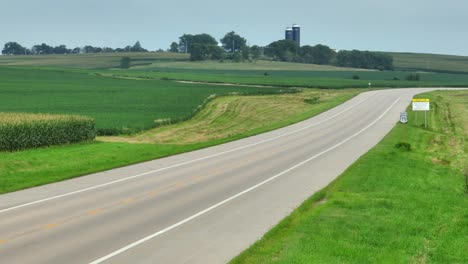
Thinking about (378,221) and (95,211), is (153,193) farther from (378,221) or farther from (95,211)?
(378,221)

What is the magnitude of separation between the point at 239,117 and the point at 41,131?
109 feet

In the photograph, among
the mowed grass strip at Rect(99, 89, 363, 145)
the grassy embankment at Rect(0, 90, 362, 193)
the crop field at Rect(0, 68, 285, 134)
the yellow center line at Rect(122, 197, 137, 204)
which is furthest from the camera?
the crop field at Rect(0, 68, 285, 134)

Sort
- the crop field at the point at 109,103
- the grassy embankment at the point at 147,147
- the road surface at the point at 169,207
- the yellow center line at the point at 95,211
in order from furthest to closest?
the crop field at the point at 109,103 < the grassy embankment at the point at 147,147 < the yellow center line at the point at 95,211 < the road surface at the point at 169,207

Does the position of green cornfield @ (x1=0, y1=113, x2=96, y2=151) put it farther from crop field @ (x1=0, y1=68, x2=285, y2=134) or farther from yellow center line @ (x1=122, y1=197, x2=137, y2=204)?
yellow center line @ (x1=122, y1=197, x2=137, y2=204)

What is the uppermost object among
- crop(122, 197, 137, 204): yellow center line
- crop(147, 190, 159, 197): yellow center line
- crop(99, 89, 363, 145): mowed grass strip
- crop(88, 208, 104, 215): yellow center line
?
crop(88, 208, 104, 215): yellow center line

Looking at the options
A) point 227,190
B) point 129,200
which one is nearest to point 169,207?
point 129,200

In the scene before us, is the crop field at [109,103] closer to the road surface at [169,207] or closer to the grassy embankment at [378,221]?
the road surface at [169,207]

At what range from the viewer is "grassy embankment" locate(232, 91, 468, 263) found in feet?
54.1

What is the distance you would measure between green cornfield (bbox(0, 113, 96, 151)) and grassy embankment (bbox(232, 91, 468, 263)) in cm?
1738

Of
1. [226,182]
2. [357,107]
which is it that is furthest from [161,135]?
[357,107]

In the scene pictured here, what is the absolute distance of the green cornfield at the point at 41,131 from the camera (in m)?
39.8

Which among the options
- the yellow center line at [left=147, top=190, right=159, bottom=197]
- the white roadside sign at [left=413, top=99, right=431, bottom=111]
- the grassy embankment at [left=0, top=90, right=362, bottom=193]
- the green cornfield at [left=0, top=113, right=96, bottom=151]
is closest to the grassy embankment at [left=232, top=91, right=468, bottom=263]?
the yellow center line at [left=147, top=190, right=159, bottom=197]

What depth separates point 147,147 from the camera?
148 ft

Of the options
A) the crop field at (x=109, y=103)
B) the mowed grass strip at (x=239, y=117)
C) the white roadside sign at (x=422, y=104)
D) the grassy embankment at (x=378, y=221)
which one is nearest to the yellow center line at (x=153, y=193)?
the grassy embankment at (x=378, y=221)
